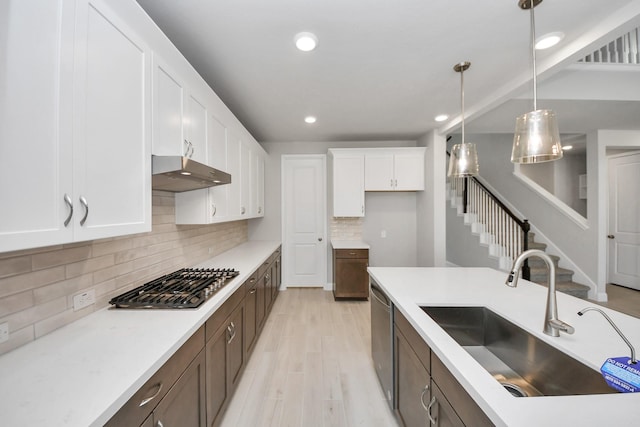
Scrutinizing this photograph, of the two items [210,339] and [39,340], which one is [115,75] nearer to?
[39,340]

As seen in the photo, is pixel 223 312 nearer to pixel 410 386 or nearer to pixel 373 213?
pixel 410 386

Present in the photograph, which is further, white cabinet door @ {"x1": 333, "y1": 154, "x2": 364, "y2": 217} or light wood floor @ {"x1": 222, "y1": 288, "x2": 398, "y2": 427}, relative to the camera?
white cabinet door @ {"x1": 333, "y1": 154, "x2": 364, "y2": 217}

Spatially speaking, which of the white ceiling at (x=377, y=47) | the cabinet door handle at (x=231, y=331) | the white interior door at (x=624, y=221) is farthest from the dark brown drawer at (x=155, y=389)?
the white interior door at (x=624, y=221)

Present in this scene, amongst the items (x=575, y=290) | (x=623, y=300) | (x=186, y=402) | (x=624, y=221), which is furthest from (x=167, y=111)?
(x=624, y=221)

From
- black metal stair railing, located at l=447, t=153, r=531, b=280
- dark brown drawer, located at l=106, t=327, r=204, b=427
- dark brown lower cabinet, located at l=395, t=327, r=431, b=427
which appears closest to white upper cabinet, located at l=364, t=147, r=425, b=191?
black metal stair railing, located at l=447, t=153, r=531, b=280

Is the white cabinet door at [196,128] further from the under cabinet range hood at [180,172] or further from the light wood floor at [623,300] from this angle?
the light wood floor at [623,300]

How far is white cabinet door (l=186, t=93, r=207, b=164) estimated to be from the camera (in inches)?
72.7

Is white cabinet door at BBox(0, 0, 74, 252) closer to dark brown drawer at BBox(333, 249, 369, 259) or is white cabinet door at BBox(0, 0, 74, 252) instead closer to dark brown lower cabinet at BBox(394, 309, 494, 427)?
dark brown lower cabinet at BBox(394, 309, 494, 427)

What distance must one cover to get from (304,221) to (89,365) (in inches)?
147

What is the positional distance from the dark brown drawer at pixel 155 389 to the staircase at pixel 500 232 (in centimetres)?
480

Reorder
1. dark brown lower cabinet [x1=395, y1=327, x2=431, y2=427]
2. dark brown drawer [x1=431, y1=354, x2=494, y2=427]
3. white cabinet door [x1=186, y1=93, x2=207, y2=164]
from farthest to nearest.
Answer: white cabinet door [x1=186, y1=93, x2=207, y2=164], dark brown lower cabinet [x1=395, y1=327, x2=431, y2=427], dark brown drawer [x1=431, y1=354, x2=494, y2=427]

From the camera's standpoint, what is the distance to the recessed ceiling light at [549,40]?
1761 mm

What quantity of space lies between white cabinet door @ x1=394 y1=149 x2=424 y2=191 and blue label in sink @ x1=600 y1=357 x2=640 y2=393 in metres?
3.55

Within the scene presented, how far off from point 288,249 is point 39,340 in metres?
3.57
